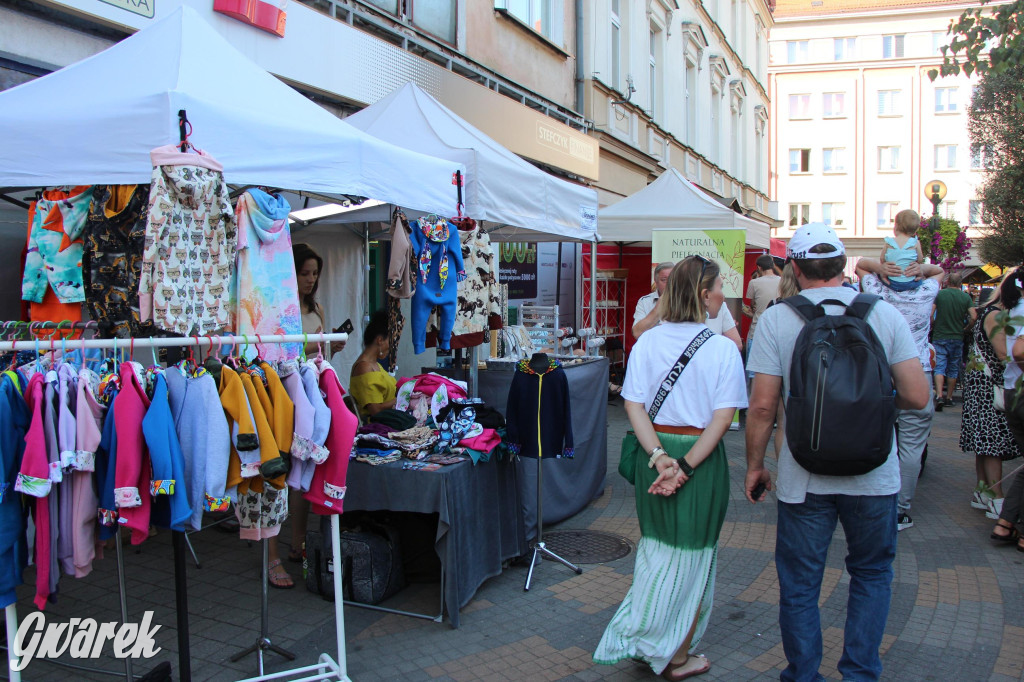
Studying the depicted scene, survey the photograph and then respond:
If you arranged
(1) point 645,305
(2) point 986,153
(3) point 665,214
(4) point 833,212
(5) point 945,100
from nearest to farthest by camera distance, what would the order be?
(1) point 645,305 → (3) point 665,214 → (2) point 986,153 → (5) point 945,100 → (4) point 833,212

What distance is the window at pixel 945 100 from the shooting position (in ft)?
140

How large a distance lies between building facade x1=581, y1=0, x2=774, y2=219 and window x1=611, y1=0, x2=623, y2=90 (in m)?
0.02

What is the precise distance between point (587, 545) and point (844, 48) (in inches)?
1882

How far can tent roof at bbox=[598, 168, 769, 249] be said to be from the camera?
9914 mm

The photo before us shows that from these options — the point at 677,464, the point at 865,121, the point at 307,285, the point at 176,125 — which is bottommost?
the point at 677,464

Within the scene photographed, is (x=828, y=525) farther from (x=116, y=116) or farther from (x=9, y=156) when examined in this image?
(x=9, y=156)

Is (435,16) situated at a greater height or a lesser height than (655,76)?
lesser

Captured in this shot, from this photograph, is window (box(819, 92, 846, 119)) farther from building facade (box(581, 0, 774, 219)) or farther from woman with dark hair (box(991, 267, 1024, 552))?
woman with dark hair (box(991, 267, 1024, 552))

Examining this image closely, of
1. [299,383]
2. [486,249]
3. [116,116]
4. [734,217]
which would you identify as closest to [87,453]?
[299,383]

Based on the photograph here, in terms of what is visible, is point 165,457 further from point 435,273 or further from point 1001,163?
point 1001,163

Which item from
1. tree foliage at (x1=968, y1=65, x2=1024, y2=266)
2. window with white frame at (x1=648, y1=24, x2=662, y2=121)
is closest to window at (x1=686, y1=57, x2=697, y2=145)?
window with white frame at (x1=648, y1=24, x2=662, y2=121)

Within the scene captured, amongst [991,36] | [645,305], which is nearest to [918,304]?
[645,305]

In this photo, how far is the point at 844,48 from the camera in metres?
45.1

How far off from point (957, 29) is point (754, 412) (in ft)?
16.3
